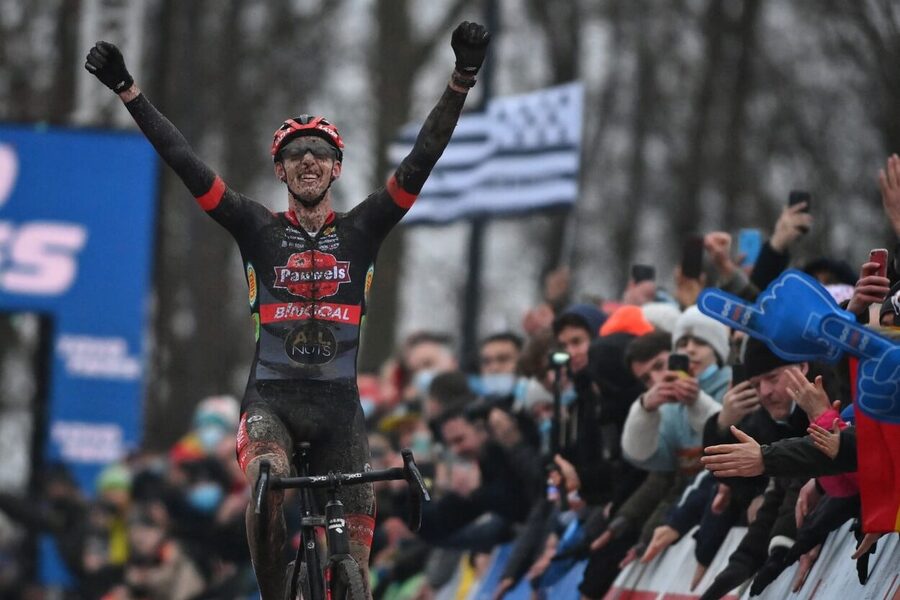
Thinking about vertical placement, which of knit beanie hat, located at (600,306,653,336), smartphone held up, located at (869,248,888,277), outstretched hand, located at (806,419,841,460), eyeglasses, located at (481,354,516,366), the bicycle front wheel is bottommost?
the bicycle front wheel

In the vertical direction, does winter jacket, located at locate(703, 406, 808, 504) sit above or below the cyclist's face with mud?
below

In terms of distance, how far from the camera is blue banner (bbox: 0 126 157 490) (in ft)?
89.5

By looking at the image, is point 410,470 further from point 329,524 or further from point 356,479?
point 329,524

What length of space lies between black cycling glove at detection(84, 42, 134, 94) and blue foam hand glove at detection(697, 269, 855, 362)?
3.30m

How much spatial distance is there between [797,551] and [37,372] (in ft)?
64.9

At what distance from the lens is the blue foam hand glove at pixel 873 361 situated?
822 centimetres

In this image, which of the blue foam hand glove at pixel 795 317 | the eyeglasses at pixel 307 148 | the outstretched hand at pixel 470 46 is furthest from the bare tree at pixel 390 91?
the blue foam hand glove at pixel 795 317

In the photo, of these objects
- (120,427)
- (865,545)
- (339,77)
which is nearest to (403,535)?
(865,545)

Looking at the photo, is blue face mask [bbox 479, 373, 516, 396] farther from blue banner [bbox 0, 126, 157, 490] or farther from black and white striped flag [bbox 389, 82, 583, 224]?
blue banner [bbox 0, 126, 157, 490]

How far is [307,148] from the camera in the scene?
10141 mm

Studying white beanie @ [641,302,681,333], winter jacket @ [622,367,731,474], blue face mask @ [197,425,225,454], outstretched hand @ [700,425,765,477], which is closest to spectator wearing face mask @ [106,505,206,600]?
blue face mask @ [197,425,225,454]

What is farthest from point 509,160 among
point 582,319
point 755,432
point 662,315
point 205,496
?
point 755,432

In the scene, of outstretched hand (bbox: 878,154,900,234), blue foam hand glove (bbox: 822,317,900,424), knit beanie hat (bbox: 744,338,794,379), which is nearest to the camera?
blue foam hand glove (bbox: 822,317,900,424)

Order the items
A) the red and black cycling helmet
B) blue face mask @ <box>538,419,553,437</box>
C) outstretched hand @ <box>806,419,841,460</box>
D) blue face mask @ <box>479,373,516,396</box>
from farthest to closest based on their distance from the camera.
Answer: blue face mask @ <box>479,373,516,396</box> < blue face mask @ <box>538,419,553,437</box> < the red and black cycling helmet < outstretched hand @ <box>806,419,841,460</box>
